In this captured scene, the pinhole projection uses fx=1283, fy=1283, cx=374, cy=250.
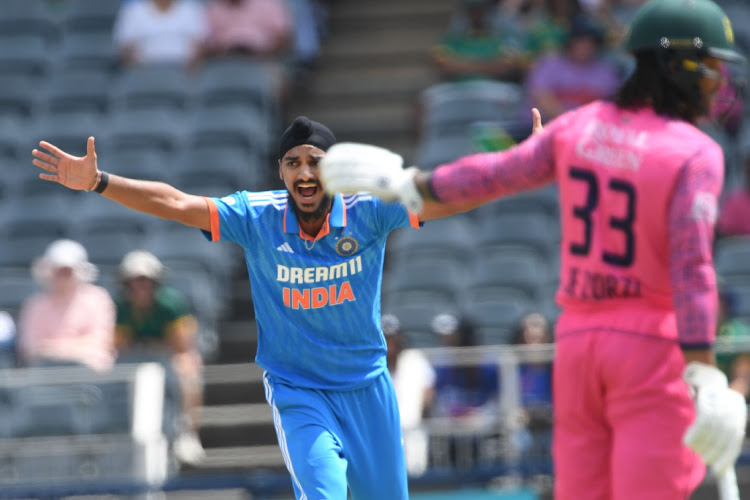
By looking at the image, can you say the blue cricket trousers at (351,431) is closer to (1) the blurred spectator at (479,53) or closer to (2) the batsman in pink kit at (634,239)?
(2) the batsman in pink kit at (634,239)

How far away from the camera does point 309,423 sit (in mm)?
5430

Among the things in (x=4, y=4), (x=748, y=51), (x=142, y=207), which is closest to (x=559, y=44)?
(x=748, y=51)

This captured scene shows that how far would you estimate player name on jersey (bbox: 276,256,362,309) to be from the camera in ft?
18.2

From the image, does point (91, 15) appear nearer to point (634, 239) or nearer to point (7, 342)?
point (7, 342)

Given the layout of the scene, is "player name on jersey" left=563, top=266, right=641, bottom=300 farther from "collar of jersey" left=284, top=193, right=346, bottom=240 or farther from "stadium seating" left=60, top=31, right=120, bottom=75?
"stadium seating" left=60, top=31, right=120, bottom=75

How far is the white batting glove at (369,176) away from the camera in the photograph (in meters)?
4.14

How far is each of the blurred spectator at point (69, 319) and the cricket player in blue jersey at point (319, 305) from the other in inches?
198

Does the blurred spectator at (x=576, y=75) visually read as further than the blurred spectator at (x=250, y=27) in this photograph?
No

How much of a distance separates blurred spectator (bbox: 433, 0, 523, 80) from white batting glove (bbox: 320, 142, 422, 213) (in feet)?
28.3

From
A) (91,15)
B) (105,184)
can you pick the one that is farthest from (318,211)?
(91,15)

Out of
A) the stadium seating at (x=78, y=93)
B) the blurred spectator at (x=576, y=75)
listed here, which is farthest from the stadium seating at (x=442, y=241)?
the stadium seating at (x=78, y=93)

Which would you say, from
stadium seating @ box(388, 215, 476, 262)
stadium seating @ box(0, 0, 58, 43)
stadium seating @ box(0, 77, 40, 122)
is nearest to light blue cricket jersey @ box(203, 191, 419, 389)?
stadium seating @ box(388, 215, 476, 262)

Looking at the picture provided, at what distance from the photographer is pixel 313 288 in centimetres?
554

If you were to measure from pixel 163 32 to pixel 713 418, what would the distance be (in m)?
10.6
